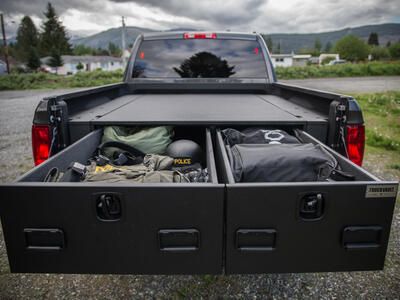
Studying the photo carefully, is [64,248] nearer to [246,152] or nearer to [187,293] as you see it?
[246,152]

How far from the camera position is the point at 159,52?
13.0 ft

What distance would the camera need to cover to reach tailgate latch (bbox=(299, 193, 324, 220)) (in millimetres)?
1273

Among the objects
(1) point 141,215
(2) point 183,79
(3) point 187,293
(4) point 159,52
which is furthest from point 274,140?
(4) point 159,52

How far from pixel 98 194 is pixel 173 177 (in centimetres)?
60

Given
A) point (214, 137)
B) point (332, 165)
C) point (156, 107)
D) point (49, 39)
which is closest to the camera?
point (332, 165)

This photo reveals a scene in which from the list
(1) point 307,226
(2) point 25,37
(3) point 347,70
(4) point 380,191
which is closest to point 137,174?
(1) point 307,226

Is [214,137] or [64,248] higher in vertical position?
[214,137]

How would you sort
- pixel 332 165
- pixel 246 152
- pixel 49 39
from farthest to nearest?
pixel 49 39
pixel 246 152
pixel 332 165

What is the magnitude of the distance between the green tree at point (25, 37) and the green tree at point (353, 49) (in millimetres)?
84834

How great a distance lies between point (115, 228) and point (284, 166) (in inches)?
36.3

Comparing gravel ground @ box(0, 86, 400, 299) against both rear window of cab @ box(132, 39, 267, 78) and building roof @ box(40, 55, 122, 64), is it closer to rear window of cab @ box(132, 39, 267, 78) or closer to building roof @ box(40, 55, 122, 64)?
rear window of cab @ box(132, 39, 267, 78)

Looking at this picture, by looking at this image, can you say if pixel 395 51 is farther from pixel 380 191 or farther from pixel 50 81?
pixel 380 191

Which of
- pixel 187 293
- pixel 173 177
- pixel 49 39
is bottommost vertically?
pixel 187 293

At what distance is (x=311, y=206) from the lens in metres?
1.30
